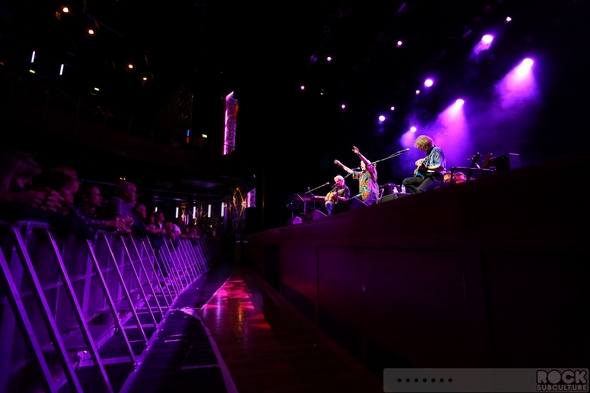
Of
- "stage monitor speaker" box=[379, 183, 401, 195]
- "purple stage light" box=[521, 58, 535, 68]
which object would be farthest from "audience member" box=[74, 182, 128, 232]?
"purple stage light" box=[521, 58, 535, 68]

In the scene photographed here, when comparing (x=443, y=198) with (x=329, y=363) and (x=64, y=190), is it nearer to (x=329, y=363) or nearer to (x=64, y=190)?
(x=329, y=363)

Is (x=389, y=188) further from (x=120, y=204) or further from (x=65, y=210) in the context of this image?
(x=65, y=210)

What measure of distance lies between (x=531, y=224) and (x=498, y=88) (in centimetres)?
600

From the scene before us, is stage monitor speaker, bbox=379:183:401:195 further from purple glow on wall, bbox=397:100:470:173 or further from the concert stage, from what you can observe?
the concert stage

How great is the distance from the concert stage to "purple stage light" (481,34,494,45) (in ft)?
17.8

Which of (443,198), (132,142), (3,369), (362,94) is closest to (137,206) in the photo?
(3,369)

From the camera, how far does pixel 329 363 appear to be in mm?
1731

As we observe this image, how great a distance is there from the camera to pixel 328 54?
5.98 m

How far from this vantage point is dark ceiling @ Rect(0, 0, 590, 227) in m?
4.40

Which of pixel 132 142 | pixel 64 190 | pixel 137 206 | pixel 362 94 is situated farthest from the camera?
pixel 132 142

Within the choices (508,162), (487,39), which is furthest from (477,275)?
(487,39)

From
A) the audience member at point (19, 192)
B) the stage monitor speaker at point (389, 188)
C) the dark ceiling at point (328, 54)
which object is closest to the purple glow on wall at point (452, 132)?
the dark ceiling at point (328, 54)

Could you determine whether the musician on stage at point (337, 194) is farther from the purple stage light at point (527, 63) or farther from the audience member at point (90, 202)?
the purple stage light at point (527, 63)

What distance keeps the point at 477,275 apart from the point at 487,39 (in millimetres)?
5918
